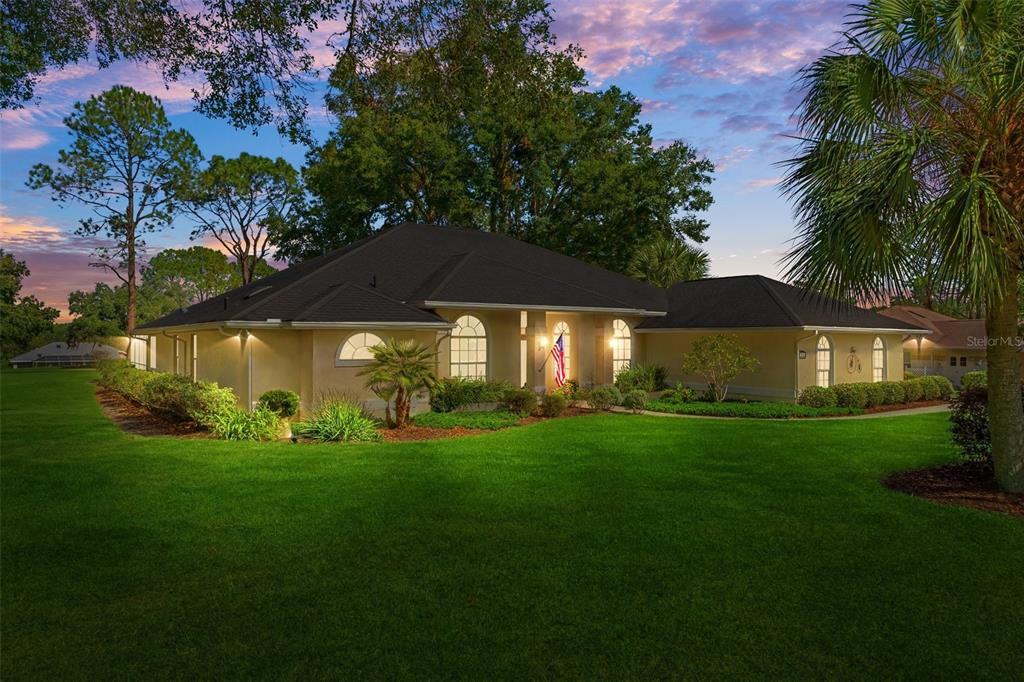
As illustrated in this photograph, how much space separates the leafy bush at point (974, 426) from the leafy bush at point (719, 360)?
34.4ft

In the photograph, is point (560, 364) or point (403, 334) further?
point (560, 364)

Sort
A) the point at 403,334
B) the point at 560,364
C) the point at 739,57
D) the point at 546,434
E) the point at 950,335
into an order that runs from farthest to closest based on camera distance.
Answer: the point at 950,335
the point at 560,364
the point at 403,334
the point at 546,434
the point at 739,57

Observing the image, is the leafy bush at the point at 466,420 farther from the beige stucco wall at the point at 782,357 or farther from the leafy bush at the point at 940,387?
A: the leafy bush at the point at 940,387

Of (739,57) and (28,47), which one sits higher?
(739,57)

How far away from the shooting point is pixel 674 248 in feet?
117

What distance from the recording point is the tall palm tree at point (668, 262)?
1382 inches

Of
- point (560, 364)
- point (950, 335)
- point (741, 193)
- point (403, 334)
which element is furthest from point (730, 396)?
point (950, 335)

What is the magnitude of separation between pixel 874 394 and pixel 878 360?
3945 millimetres

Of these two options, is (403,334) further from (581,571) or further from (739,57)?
(581,571)

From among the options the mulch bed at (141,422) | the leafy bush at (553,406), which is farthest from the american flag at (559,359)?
the mulch bed at (141,422)

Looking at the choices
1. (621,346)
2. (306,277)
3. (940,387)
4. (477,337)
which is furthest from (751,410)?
(306,277)

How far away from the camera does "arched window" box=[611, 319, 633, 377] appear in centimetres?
2427

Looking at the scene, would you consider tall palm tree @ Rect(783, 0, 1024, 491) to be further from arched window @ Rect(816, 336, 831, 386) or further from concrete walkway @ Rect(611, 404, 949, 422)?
arched window @ Rect(816, 336, 831, 386)

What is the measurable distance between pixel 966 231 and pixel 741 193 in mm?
8145
